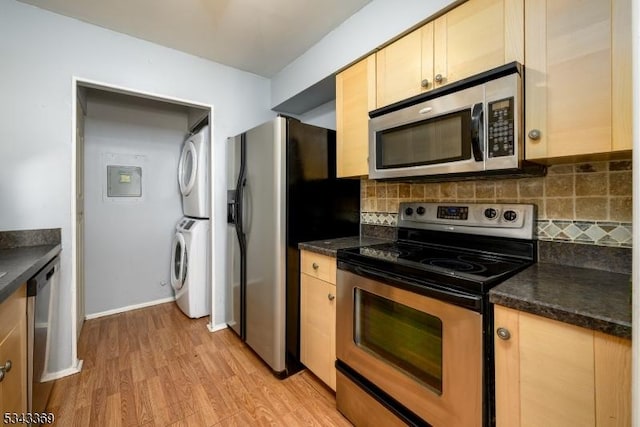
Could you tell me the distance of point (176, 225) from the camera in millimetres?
3150

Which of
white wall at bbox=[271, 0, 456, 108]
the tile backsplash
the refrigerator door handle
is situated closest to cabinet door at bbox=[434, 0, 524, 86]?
white wall at bbox=[271, 0, 456, 108]

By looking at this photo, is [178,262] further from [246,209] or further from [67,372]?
[246,209]

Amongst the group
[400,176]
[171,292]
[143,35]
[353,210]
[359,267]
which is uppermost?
[143,35]

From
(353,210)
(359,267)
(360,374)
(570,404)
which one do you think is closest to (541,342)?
(570,404)

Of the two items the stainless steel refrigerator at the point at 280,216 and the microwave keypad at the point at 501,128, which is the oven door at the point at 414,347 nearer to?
the stainless steel refrigerator at the point at 280,216

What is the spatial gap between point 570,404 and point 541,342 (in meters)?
0.16

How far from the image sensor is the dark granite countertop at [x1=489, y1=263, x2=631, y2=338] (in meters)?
0.69

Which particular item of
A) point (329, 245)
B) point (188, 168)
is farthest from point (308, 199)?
point (188, 168)

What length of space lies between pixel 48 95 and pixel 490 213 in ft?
9.05

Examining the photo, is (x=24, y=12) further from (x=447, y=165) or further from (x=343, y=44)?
(x=447, y=165)

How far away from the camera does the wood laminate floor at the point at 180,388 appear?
57.9 inches

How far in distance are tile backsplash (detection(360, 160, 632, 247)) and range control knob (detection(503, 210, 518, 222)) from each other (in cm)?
7

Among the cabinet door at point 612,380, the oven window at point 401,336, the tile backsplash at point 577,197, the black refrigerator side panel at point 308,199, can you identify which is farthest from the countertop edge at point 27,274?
the tile backsplash at point 577,197

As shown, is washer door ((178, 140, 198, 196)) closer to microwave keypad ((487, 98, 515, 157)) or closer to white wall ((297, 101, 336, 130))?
white wall ((297, 101, 336, 130))
